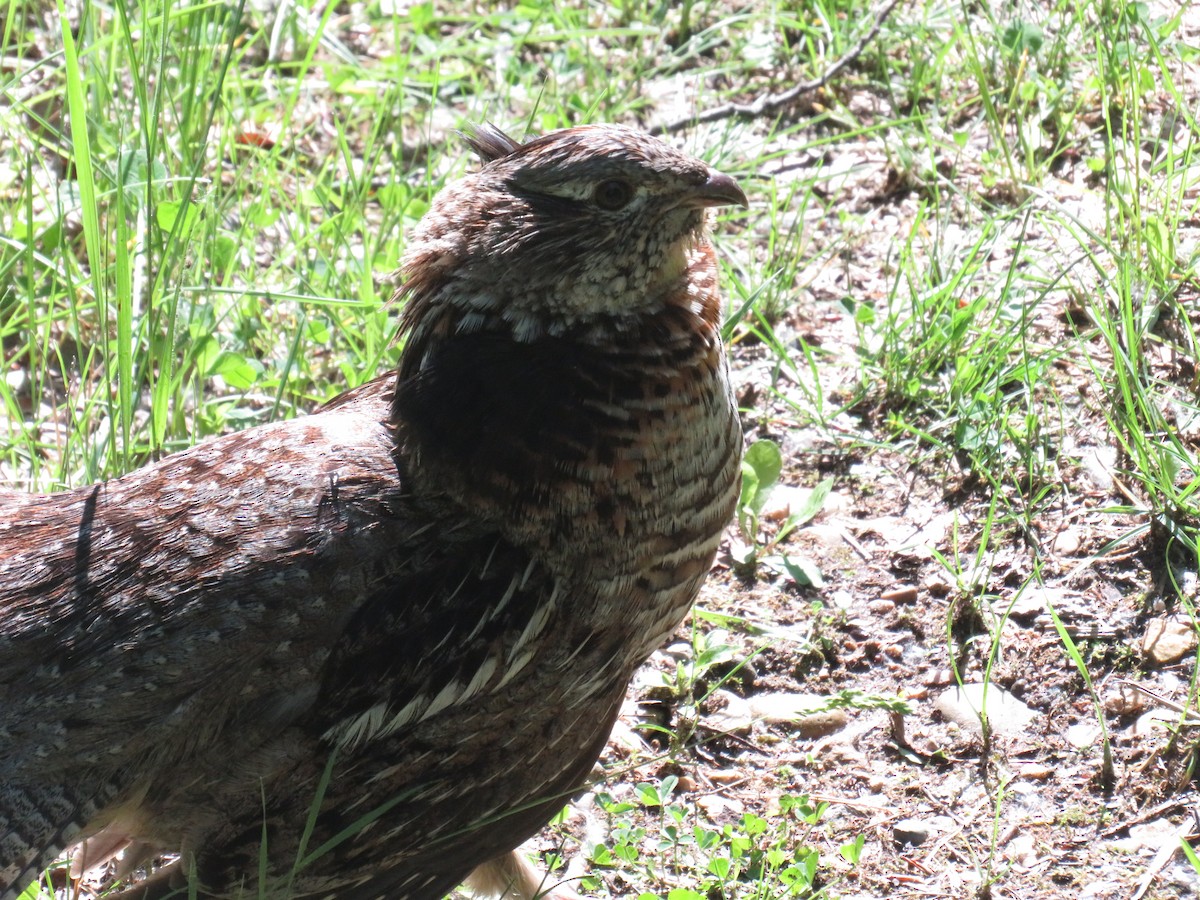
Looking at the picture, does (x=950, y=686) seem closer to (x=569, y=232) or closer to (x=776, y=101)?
(x=569, y=232)

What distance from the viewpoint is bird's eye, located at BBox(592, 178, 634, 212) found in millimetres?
3303

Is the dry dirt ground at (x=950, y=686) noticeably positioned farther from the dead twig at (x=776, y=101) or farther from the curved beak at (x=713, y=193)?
the dead twig at (x=776, y=101)

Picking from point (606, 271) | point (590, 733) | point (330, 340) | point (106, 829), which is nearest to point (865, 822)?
point (590, 733)

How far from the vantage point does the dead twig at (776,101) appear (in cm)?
587

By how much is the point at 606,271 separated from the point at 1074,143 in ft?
9.43

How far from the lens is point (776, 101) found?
592 cm

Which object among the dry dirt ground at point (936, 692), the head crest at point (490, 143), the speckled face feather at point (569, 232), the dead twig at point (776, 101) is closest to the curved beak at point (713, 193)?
the speckled face feather at point (569, 232)

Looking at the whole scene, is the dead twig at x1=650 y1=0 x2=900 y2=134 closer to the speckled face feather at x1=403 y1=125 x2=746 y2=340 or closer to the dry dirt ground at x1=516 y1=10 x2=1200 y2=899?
the dry dirt ground at x1=516 y1=10 x2=1200 y2=899

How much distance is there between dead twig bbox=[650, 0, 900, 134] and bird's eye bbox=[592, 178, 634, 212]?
2617 millimetres

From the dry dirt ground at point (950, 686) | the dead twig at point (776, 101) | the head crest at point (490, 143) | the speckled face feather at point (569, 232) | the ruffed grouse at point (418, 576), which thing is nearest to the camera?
the ruffed grouse at point (418, 576)

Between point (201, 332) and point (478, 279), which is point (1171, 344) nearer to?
point (478, 279)

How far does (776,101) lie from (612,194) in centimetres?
283

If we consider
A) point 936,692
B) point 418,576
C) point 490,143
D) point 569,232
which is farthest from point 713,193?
point 936,692

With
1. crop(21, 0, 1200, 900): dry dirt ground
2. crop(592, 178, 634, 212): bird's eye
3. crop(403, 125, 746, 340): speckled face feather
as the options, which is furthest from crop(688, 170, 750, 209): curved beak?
crop(21, 0, 1200, 900): dry dirt ground
